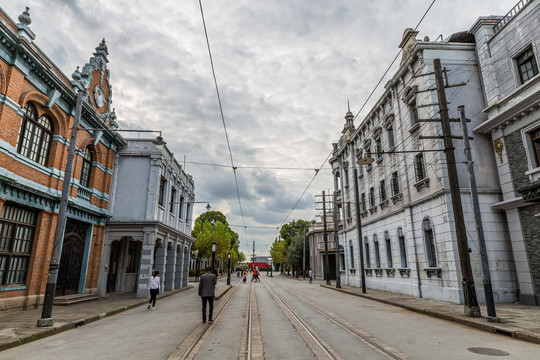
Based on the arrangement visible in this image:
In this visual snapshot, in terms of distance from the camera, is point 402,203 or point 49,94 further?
point 402,203

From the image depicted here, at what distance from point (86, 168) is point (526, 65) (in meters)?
21.6

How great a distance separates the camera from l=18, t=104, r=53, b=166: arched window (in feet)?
40.1

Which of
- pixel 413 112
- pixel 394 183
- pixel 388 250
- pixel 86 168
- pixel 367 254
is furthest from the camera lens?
pixel 367 254

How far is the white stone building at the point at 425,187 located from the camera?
566 inches

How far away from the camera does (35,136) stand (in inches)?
508

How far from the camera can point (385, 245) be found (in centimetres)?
2194

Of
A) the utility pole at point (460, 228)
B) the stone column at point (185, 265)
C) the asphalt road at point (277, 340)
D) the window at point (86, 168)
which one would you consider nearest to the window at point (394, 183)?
the utility pole at point (460, 228)

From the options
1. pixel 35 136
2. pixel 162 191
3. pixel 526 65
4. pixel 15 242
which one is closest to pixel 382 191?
pixel 526 65

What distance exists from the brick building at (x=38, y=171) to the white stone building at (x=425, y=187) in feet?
42.9

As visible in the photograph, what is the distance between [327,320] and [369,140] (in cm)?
1764

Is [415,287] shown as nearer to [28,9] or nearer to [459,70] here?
[459,70]

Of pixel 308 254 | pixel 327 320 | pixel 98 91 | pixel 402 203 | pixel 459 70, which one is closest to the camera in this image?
pixel 327 320

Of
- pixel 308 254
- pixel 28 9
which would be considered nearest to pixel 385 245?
pixel 28 9

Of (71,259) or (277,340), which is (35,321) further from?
(277,340)
